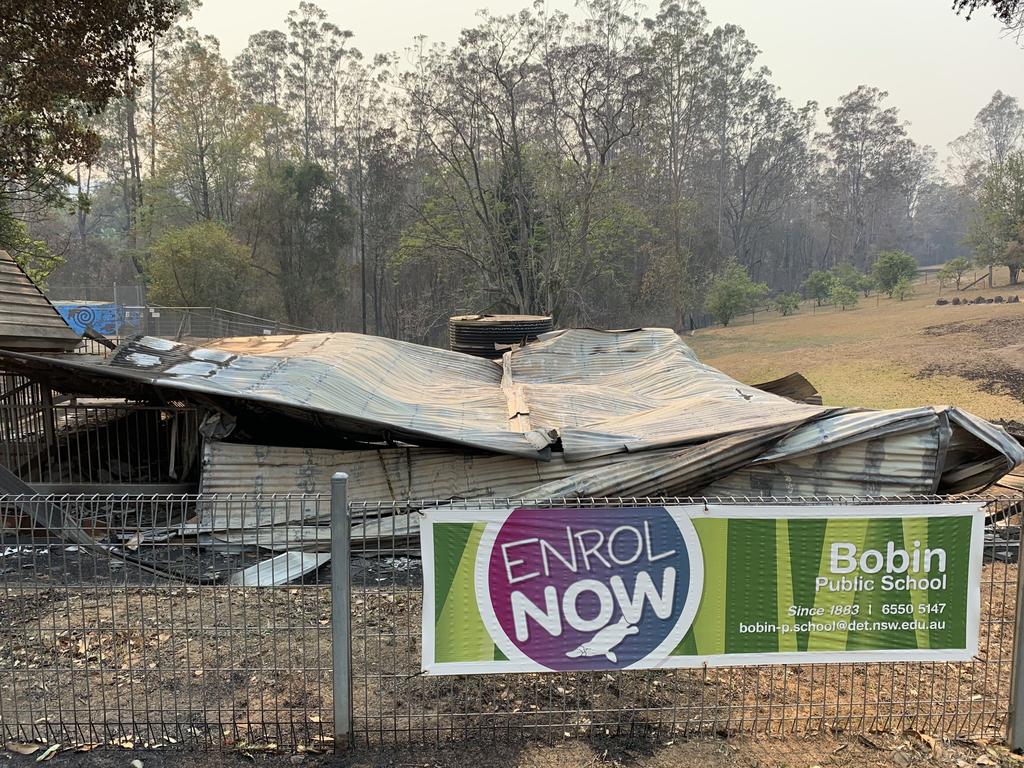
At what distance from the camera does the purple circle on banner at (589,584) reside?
313cm

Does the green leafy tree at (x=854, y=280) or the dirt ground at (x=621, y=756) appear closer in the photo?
the dirt ground at (x=621, y=756)

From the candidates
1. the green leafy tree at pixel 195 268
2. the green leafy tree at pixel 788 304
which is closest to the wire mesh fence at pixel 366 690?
the green leafy tree at pixel 195 268

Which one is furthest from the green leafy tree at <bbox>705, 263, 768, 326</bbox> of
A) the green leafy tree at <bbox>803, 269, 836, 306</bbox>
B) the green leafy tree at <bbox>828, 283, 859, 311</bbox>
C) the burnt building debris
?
the burnt building debris

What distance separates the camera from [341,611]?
3.11 metres

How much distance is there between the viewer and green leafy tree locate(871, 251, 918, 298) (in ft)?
142

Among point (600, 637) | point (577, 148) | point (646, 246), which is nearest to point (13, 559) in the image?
point (600, 637)

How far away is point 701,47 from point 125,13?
39.7 metres

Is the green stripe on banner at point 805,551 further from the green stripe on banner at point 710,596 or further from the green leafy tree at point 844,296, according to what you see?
the green leafy tree at point 844,296

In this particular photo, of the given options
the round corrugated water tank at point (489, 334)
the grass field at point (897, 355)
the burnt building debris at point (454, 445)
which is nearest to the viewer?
the burnt building debris at point (454, 445)

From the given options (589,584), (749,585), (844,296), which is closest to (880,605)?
(749,585)

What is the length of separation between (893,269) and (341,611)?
156 feet

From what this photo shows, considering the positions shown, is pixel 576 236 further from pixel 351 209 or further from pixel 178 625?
pixel 178 625

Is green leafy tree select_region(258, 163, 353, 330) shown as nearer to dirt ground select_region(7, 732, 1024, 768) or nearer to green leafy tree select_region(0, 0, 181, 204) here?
green leafy tree select_region(0, 0, 181, 204)

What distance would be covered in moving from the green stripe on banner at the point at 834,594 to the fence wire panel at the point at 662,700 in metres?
0.23
